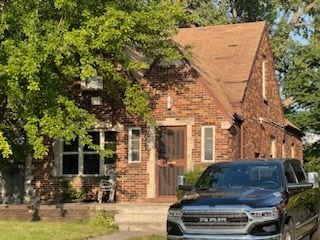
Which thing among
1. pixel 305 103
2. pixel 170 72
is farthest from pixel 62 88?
pixel 305 103

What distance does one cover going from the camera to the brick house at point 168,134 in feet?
65.4

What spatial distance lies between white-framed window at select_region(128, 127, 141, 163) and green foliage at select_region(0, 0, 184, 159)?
13.9ft

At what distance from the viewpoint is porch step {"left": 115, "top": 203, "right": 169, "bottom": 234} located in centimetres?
1593

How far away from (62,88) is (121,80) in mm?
1939

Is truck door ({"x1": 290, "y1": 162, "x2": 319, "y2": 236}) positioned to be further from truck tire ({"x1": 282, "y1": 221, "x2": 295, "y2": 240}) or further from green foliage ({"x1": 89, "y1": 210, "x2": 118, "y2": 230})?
green foliage ({"x1": 89, "y1": 210, "x2": 118, "y2": 230})

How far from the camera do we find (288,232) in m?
10.1

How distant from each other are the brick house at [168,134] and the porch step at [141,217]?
311 cm

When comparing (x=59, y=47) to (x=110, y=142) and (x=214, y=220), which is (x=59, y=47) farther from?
(x=110, y=142)

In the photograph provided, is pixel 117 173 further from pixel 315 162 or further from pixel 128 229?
pixel 315 162

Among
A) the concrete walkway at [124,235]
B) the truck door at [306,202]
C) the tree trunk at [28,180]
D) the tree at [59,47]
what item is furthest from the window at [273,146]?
the truck door at [306,202]

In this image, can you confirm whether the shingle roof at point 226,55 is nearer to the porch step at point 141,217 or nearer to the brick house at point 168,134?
the brick house at point 168,134

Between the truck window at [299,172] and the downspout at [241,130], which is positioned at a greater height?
the downspout at [241,130]

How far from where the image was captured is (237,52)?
23922 mm

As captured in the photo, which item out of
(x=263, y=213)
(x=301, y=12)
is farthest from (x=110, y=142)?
(x=301, y=12)
